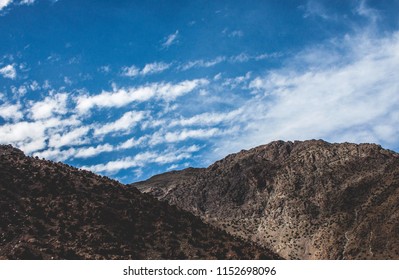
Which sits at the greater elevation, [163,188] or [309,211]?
[163,188]

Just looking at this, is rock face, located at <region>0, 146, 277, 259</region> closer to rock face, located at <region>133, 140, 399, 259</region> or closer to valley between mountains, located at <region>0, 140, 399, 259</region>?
valley between mountains, located at <region>0, 140, 399, 259</region>

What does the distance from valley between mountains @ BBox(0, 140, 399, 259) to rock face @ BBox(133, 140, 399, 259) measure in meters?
0.23

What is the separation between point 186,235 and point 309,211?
65.2m

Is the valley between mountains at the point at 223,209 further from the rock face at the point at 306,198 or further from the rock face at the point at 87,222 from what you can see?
the rock face at the point at 306,198

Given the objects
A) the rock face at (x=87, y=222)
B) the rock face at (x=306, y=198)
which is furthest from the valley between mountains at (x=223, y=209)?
the rock face at (x=306, y=198)

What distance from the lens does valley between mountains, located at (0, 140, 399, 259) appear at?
2705 centimetres

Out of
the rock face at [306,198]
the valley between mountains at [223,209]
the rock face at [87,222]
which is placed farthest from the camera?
the rock face at [306,198]

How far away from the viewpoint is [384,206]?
80000 mm

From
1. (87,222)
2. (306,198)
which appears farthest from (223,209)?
(87,222)

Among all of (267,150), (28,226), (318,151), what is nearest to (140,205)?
(28,226)

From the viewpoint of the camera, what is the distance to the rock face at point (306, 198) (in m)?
77.2

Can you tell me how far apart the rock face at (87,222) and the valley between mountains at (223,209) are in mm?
66

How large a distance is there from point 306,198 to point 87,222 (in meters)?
72.4
